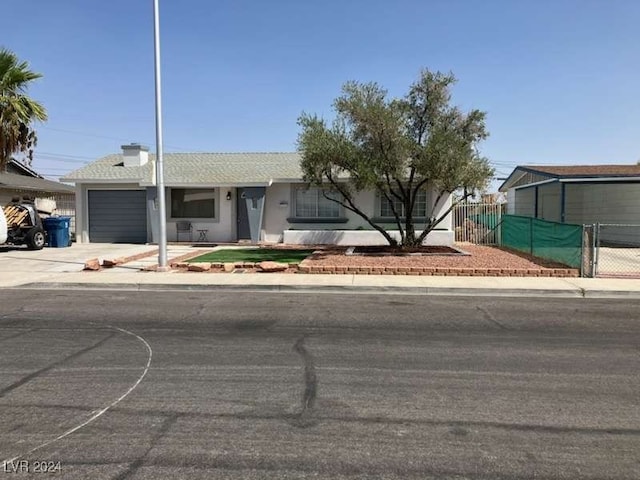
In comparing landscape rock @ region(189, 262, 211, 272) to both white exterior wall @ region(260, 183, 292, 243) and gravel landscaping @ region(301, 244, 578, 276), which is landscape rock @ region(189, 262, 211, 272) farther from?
white exterior wall @ region(260, 183, 292, 243)

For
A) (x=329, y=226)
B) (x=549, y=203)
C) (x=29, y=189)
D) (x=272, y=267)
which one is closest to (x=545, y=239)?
(x=272, y=267)

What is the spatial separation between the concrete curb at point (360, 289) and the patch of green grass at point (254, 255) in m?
3.69

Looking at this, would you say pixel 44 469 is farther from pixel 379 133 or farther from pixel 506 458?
pixel 379 133

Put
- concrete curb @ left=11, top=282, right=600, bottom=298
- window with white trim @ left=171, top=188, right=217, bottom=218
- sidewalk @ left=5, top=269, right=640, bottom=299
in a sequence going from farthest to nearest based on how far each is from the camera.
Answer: window with white trim @ left=171, top=188, right=217, bottom=218
sidewalk @ left=5, top=269, right=640, bottom=299
concrete curb @ left=11, top=282, right=600, bottom=298

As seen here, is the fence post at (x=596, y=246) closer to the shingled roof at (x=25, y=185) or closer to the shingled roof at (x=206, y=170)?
the shingled roof at (x=206, y=170)

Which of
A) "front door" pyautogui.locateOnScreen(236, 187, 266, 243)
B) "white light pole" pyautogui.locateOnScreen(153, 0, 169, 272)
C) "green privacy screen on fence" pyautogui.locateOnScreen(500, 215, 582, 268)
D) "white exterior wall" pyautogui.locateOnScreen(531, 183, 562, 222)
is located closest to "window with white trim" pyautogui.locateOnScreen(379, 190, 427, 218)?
"green privacy screen on fence" pyautogui.locateOnScreen(500, 215, 582, 268)

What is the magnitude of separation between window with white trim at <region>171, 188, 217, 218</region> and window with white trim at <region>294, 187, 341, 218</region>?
3581mm

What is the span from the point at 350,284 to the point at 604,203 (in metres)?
18.8

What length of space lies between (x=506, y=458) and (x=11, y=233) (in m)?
20.8

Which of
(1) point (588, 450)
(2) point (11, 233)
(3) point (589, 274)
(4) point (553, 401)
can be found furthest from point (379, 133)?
(2) point (11, 233)

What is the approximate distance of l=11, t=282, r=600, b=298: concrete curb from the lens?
36.5 feet

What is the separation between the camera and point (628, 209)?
Result: 2361cm

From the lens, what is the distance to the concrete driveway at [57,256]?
15.0 meters

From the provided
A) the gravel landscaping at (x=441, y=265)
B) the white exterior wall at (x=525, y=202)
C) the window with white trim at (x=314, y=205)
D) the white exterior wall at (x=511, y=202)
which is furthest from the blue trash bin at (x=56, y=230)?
the white exterior wall at (x=511, y=202)
